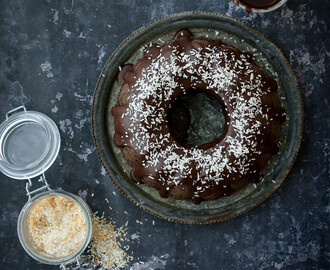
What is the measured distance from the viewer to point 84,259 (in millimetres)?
2322

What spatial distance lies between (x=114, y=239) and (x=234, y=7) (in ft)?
4.94

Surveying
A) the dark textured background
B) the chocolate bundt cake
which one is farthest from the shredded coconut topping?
the dark textured background

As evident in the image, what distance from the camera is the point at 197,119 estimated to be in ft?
7.18

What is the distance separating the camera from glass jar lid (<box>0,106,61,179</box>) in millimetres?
2170

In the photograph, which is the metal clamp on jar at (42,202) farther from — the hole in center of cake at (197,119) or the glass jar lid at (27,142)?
the hole in center of cake at (197,119)

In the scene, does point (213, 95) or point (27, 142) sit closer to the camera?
point (213, 95)

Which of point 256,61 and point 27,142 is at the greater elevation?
point 256,61

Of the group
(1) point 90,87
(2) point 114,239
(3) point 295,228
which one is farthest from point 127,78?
(3) point 295,228

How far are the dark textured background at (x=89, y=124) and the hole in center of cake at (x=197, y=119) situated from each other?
49 centimetres

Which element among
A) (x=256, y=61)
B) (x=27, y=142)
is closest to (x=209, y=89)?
(x=256, y=61)

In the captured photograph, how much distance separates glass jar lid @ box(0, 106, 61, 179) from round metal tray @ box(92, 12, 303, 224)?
28cm

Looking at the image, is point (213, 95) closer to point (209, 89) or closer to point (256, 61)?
point (209, 89)

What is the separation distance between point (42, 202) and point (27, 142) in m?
0.36

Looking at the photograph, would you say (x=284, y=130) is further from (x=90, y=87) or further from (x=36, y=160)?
(x=36, y=160)
